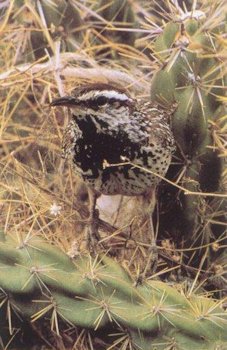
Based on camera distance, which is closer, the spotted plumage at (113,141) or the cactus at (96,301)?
the cactus at (96,301)

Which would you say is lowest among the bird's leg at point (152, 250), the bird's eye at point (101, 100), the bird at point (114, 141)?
the bird's leg at point (152, 250)

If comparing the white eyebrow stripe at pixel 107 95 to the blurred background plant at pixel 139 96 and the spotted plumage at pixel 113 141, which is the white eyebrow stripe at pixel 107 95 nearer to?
the spotted plumage at pixel 113 141

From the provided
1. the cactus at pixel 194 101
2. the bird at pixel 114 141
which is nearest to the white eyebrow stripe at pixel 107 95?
the bird at pixel 114 141

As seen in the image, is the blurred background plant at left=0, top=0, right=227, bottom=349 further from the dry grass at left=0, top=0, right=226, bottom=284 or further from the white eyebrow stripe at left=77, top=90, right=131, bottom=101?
the white eyebrow stripe at left=77, top=90, right=131, bottom=101

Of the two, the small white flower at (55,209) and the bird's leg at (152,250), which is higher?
the small white flower at (55,209)

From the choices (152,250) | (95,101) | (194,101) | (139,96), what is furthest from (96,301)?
(139,96)

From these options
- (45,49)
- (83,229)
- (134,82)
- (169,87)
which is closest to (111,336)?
(83,229)

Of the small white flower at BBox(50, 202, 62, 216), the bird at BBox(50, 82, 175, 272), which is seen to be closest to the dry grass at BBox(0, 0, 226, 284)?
the small white flower at BBox(50, 202, 62, 216)
